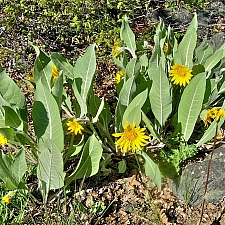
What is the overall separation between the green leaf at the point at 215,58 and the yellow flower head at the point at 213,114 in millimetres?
360

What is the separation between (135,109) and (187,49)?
0.72 metres

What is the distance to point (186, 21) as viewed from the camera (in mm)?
4656

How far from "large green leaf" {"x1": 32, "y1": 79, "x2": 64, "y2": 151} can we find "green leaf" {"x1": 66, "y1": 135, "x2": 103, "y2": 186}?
0.51 ft

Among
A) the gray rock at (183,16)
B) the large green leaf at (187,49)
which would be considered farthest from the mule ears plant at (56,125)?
the gray rock at (183,16)

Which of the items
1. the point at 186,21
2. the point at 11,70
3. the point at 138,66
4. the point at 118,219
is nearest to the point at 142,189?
the point at 118,219

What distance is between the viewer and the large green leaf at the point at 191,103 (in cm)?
244

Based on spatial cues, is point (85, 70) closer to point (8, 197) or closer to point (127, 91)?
point (127, 91)

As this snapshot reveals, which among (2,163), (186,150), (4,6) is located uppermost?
(4,6)

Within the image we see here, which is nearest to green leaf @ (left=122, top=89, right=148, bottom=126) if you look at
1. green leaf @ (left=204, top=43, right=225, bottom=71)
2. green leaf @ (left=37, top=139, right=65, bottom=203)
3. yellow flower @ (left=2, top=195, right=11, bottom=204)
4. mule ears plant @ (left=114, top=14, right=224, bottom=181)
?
mule ears plant @ (left=114, top=14, right=224, bottom=181)

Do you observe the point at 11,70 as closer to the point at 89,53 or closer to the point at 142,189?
the point at 89,53

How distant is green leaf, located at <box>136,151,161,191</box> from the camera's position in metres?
2.46

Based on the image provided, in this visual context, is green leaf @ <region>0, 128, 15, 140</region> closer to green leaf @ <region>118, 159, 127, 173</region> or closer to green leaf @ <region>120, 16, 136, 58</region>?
green leaf @ <region>118, 159, 127, 173</region>

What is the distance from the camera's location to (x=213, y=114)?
2.63 meters

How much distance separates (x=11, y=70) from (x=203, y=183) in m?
2.27
